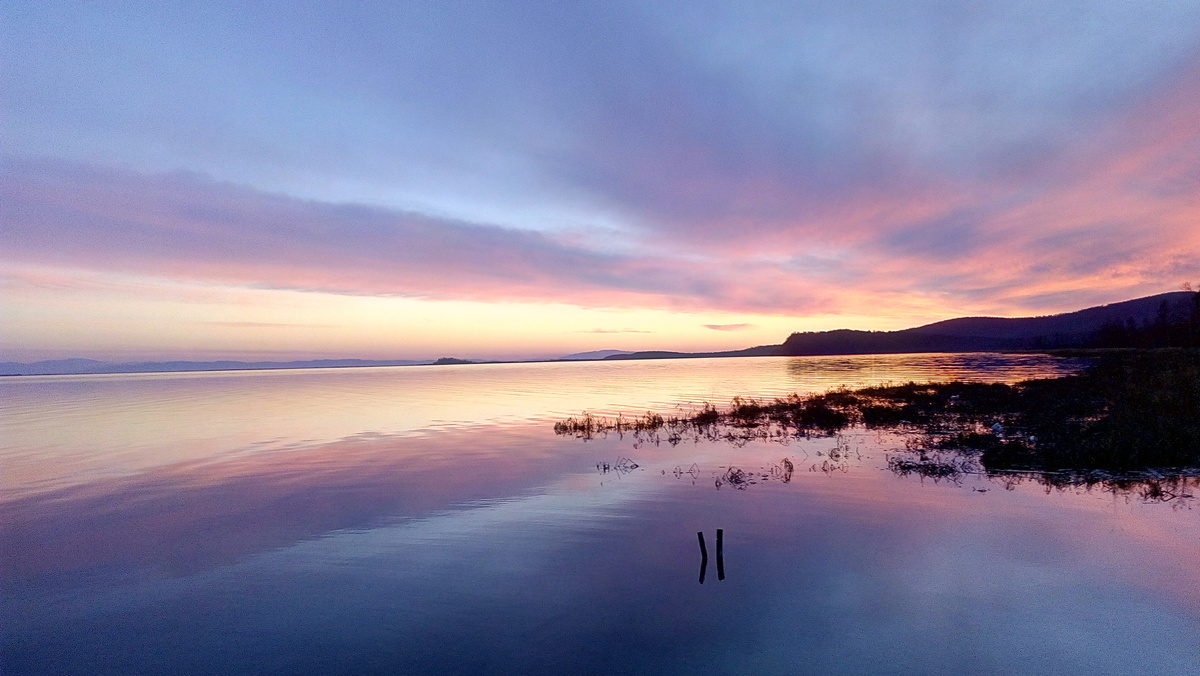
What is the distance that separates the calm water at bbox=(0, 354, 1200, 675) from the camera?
9.29m

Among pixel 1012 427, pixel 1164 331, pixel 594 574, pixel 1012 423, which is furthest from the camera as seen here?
pixel 1164 331

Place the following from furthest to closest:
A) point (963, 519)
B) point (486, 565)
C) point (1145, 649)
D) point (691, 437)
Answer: point (691, 437), point (963, 519), point (486, 565), point (1145, 649)

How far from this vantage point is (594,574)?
40.9 feet

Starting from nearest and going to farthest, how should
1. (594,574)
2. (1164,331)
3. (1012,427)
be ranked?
(594,574), (1012,427), (1164,331)

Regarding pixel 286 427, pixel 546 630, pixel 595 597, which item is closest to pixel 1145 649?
pixel 595 597

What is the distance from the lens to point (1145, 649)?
28.3 ft

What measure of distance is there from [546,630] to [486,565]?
3656mm

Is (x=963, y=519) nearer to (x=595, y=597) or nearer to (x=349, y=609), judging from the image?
(x=595, y=597)

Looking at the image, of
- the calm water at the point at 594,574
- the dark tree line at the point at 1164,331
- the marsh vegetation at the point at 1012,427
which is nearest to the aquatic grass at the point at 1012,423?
the marsh vegetation at the point at 1012,427

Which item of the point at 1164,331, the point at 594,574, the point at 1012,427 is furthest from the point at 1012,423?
the point at 1164,331

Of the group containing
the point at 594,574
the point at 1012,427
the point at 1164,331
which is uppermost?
the point at 1164,331

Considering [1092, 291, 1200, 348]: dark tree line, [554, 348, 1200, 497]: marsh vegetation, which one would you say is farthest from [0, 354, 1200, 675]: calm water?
[1092, 291, 1200, 348]: dark tree line

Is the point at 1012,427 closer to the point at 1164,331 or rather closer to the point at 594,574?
the point at 594,574

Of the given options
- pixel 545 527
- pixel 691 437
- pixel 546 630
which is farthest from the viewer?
pixel 691 437
